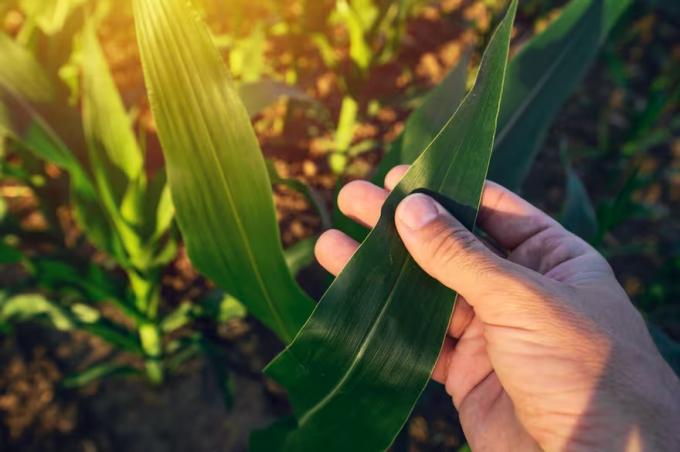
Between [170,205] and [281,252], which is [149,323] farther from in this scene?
[281,252]

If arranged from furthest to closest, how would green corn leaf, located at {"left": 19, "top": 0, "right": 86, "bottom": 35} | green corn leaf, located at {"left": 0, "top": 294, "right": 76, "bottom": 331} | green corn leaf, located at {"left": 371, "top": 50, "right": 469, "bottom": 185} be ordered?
green corn leaf, located at {"left": 19, "top": 0, "right": 86, "bottom": 35} → green corn leaf, located at {"left": 0, "top": 294, "right": 76, "bottom": 331} → green corn leaf, located at {"left": 371, "top": 50, "right": 469, "bottom": 185}

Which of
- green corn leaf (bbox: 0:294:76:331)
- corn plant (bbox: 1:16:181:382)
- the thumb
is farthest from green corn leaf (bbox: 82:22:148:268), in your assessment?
the thumb

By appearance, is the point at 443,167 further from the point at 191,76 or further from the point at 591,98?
the point at 591,98

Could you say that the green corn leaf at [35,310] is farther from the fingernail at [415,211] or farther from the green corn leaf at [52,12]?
the fingernail at [415,211]

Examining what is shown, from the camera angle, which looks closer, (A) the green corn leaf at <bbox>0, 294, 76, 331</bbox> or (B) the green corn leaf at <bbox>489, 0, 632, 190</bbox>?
(B) the green corn leaf at <bbox>489, 0, 632, 190</bbox>

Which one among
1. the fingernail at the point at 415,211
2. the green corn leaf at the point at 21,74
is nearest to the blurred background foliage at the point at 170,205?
the green corn leaf at the point at 21,74

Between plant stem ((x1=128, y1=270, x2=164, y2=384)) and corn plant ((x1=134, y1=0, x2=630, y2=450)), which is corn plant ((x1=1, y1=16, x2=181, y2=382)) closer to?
plant stem ((x1=128, y1=270, x2=164, y2=384))

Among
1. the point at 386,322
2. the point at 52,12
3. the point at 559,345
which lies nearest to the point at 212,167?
the point at 386,322
